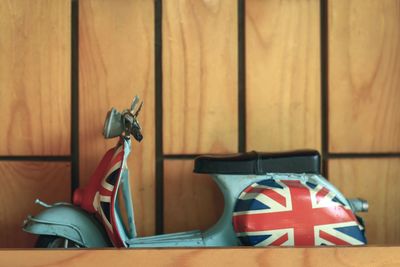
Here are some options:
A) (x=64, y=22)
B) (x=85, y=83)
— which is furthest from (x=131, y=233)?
(x=64, y=22)

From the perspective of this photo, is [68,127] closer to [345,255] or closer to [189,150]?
[189,150]

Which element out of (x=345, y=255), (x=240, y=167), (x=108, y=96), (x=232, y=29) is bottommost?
(x=345, y=255)

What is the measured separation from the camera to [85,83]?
923 millimetres

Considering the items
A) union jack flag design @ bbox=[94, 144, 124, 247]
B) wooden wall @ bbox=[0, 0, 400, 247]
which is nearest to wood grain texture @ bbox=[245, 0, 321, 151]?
wooden wall @ bbox=[0, 0, 400, 247]

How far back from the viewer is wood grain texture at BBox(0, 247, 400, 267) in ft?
2.09

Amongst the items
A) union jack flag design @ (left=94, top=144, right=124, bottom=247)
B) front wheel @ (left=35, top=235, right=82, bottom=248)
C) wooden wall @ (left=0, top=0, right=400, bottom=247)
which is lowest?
front wheel @ (left=35, top=235, right=82, bottom=248)

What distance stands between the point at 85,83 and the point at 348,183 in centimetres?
57

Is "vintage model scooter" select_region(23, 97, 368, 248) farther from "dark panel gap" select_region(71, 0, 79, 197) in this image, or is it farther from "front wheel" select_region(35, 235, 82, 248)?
"dark panel gap" select_region(71, 0, 79, 197)

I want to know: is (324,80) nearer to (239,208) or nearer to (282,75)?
(282,75)

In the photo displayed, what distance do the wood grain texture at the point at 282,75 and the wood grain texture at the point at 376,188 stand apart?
82 millimetres

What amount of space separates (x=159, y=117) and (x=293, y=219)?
0.35 m

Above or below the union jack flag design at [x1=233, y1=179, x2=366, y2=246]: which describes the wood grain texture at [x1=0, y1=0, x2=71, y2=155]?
above

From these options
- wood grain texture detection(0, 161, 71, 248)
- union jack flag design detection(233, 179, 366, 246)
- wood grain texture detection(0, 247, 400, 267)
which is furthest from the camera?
wood grain texture detection(0, 161, 71, 248)

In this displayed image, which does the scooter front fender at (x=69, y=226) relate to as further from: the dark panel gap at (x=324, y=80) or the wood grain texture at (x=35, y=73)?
the dark panel gap at (x=324, y=80)
